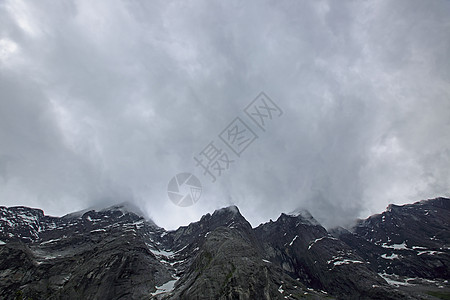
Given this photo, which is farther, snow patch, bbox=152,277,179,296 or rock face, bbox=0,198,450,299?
snow patch, bbox=152,277,179,296

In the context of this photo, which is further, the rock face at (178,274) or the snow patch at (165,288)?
the snow patch at (165,288)

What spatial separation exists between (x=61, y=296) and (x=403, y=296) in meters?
147

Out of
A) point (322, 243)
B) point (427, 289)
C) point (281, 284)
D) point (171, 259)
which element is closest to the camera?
point (281, 284)

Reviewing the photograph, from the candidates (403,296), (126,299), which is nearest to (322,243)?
(403,296)

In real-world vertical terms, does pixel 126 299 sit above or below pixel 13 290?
below

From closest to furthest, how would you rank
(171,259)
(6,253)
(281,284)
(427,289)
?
(6,253)
(281,284)
(427,289)
(171,259)

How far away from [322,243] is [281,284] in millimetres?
97441

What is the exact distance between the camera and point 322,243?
653 ft

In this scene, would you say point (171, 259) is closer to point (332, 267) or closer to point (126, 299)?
point (126, 299)

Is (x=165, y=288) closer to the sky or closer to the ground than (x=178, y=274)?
closer to the ground

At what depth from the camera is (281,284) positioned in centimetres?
11781

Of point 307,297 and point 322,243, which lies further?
point 322,243

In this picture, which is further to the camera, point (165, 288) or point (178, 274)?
point (178, 274)

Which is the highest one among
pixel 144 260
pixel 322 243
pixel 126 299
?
pixel 322 243
